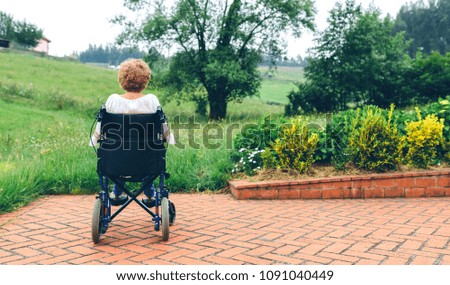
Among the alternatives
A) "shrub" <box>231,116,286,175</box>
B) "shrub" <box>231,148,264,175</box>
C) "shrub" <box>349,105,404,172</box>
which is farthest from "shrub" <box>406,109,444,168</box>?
"shrub" <box>231,148,264,175</box>

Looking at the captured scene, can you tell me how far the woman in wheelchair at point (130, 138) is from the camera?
3.52 m

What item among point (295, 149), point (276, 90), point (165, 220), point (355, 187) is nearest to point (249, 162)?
point (295, 149)

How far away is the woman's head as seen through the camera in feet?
12.2

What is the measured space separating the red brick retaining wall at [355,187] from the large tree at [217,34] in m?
16.8

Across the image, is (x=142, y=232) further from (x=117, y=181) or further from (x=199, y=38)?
(x=199, y=38)

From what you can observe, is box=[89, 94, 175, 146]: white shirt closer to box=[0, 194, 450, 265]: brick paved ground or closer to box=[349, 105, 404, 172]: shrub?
box=[0, 194, 450, 265]: brick paved ground

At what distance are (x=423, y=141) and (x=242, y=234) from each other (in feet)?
11.9

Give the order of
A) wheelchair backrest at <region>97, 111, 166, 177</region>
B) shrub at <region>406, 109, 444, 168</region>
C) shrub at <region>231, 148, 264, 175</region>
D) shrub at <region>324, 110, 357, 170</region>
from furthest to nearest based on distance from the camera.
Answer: shrub at <region>231, 148, 264, 175</region>, shrub at <region>324, 110, 357, 170</region>, shrub at <region>406, 109, 444, 168</region>, wheelchair backrest at <region>97, 111, 166, 177</region>

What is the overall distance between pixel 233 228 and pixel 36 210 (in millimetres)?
2371

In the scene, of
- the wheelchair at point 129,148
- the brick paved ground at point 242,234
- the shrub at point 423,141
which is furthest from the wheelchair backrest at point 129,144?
the shrub at point 423,141

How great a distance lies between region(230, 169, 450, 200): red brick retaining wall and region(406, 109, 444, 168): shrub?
12.4 inches

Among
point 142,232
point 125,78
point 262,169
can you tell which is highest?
point 125,78
